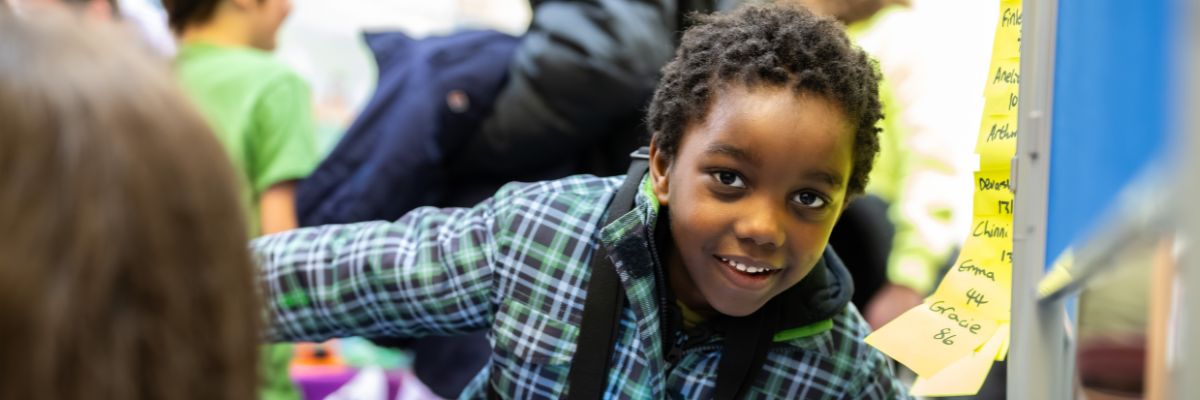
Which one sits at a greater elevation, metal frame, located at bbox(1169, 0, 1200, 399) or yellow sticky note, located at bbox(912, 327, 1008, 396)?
metal frame, located at bbox(1169, 0, 1200, 399)

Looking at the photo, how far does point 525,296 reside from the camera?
1.41 meters

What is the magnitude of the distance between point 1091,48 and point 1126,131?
15cm

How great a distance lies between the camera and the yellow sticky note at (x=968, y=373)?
1.17 m

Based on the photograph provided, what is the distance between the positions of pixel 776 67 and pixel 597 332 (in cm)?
36

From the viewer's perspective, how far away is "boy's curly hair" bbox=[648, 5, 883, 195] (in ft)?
4.25

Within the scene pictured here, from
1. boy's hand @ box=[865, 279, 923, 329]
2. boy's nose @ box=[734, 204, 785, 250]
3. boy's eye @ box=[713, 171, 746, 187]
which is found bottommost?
boy's hand @ box=[865, 279, 923, 329]

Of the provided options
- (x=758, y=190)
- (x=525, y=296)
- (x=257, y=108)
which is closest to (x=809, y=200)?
(x=758, y=190)

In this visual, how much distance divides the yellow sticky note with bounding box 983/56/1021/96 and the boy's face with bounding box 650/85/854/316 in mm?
161

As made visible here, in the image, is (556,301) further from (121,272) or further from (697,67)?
(121,272)

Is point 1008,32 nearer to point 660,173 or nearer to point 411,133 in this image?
point 660,173

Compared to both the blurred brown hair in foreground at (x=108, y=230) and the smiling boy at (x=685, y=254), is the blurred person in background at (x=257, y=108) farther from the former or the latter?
the blurred brown hair in foreground at (x=108, y=230)

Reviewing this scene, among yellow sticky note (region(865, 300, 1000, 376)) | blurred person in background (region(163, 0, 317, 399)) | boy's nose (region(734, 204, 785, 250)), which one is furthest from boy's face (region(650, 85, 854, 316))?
blurred person in background (region(163, 0, 317, 399))

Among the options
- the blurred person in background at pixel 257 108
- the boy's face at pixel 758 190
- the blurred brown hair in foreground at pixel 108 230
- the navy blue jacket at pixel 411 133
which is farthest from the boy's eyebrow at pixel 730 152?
the blurred person in background at pixel 257 108

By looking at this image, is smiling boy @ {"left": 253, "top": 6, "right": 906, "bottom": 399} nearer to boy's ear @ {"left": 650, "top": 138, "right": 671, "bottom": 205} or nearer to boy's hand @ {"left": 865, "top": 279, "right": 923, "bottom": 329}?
boy's ear @ {"left": 650, "top": 138, "right": 671, "bottom": 205}
